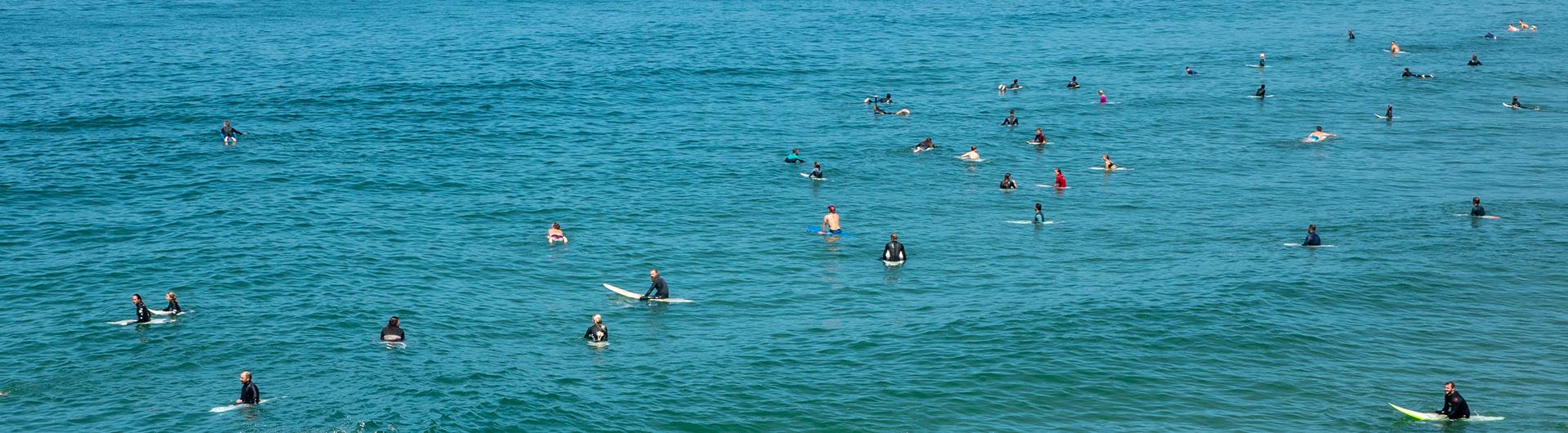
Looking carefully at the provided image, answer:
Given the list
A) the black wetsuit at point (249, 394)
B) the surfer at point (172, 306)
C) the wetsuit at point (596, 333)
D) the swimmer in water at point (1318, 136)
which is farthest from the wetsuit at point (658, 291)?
the swimmer in water at point (1318, 136)

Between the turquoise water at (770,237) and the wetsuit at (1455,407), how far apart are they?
0.47 metres

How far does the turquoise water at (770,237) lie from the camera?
39.2m

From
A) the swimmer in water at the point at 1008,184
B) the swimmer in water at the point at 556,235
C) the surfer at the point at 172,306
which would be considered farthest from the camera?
the swimmer in water at the point at 1008,184

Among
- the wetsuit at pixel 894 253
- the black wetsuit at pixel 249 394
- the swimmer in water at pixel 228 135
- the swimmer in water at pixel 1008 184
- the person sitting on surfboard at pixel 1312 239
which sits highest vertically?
the swimmer in water at pixel 228 135

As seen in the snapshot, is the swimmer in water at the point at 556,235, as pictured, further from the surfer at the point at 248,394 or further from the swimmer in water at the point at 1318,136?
the swimmer in water at the point at 1318,136

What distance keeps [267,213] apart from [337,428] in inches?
1194

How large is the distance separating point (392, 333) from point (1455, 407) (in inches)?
1236

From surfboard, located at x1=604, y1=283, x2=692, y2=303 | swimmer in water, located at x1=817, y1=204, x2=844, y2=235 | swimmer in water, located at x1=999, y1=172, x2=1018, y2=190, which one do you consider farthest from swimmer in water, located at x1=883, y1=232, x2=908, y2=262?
swimmer in water, located at x1=999, y1=172, x2=1018, y2=190

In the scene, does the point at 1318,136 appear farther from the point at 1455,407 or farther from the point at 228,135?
the point at 228,135

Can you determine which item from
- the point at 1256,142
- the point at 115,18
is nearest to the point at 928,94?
the point at 1256,142

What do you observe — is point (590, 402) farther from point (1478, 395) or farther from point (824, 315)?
point (1478, 395)

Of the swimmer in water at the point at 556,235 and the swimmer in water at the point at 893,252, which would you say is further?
the swimmer in water at the point at 556,235

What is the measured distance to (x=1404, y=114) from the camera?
Result: 8694 cm

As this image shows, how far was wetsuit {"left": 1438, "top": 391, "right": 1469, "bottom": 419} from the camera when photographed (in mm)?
35281
